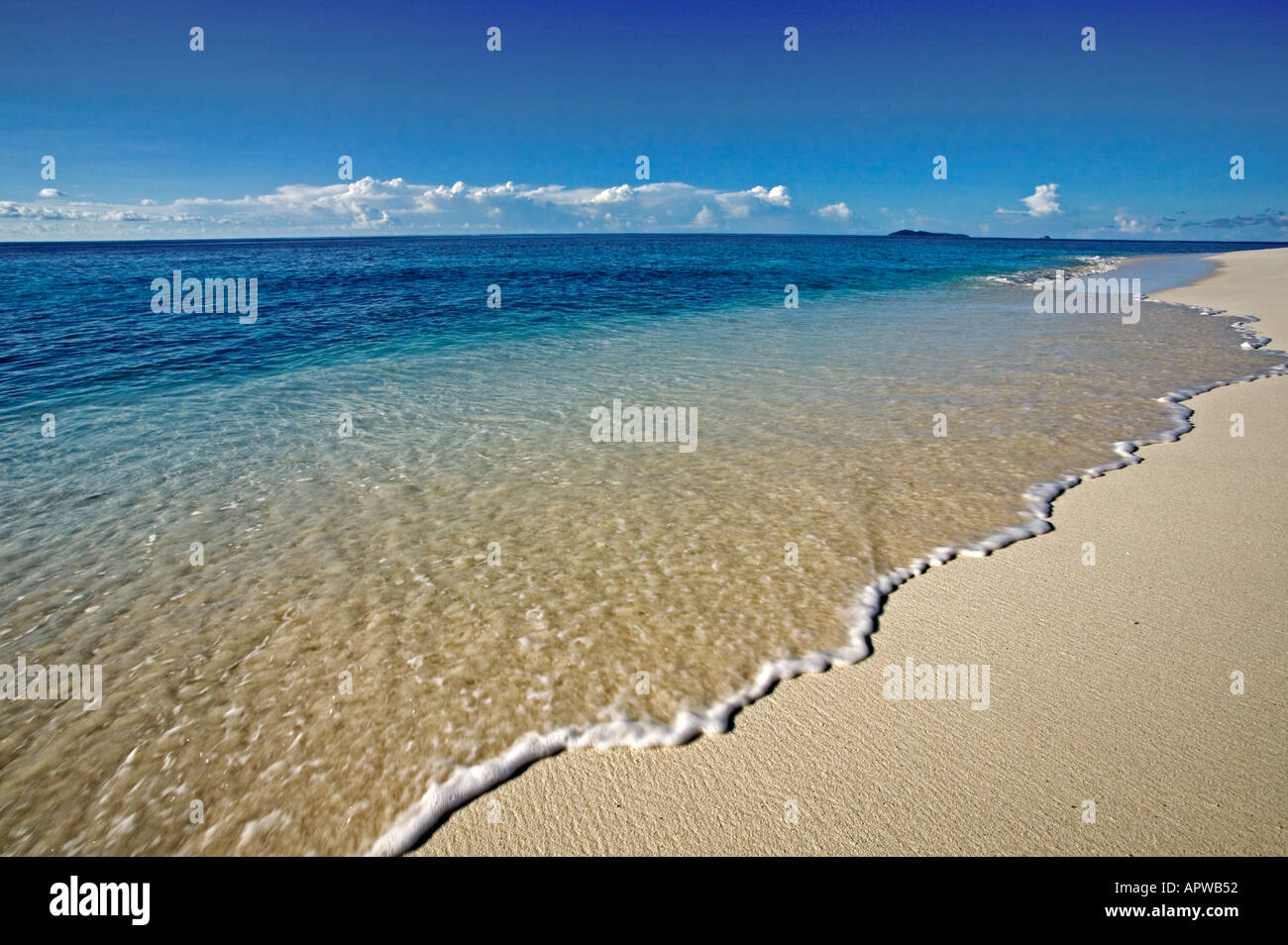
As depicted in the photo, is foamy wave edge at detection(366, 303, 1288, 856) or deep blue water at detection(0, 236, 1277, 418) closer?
foamy wave edge at detection(366, 303, 1288, 856)

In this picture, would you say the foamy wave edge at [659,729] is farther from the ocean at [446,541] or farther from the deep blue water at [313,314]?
the deep blue water at [313,314]

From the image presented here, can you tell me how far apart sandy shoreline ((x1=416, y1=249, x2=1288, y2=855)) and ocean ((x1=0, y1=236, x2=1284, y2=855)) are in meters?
0.32

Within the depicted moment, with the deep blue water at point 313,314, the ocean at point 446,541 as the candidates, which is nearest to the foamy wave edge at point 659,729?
the ocean at point 446,541

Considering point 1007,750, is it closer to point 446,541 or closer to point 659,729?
point 659,729

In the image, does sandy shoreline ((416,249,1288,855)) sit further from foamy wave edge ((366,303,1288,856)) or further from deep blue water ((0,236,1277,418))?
deep blue water ((0,236,1277,418))

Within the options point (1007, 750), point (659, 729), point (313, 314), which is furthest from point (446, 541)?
point (313, 314)

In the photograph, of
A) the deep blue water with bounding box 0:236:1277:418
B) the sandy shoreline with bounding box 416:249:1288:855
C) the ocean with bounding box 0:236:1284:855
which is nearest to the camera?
the sandy shoreline with bounding box 416:249:1288:855

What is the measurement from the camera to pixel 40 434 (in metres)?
9.48

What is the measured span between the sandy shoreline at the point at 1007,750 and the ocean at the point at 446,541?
32 cm

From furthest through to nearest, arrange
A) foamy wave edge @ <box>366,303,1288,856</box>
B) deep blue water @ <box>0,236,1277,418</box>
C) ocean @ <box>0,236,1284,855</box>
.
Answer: deep blue water @ <box>0,236,1277,418</box>
ocean @ <box>0,236,1284,855</box>
foamy wave edge @ <box>366,303,1288,856</box>

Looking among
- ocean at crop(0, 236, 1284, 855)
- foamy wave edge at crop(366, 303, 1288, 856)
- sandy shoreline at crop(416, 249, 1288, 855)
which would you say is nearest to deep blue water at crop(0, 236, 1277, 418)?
ocean at crop(0, 236, 1284, 855)

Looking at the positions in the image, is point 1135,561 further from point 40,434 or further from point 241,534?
point 40,434

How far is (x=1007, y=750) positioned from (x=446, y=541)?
503 centimetres

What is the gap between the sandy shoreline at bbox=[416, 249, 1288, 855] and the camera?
313cm
